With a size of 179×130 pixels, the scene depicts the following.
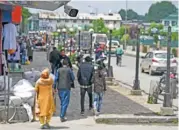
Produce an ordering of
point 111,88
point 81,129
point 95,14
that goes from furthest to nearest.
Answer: point 95,14 → point 111,88 → point 81,129

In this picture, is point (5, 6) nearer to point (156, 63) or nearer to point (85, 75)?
point (85, 75)

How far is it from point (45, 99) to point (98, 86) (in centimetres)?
198

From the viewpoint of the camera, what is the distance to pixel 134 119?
13.4 m

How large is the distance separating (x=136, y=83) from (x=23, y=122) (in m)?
8.04

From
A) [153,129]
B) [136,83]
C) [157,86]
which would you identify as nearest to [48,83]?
[153,129]

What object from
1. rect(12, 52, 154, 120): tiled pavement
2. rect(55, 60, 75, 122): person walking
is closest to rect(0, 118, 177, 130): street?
rect(55, 60, 75, 122): person walking

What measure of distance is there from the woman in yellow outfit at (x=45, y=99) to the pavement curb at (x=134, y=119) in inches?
54.9

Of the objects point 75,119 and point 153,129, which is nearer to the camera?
point 153,129

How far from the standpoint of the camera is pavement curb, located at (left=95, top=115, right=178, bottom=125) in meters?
13.4

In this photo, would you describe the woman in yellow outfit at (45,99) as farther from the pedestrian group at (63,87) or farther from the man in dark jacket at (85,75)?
the man in dark jacket at (85,75)

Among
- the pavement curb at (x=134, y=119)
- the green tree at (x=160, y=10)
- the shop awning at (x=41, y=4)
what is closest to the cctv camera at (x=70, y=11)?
the shop awning at (x=41, y=4)

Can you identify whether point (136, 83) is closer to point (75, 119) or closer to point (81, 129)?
point (75, 119)

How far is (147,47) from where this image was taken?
76938mm

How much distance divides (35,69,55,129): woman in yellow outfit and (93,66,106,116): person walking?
174 cm
